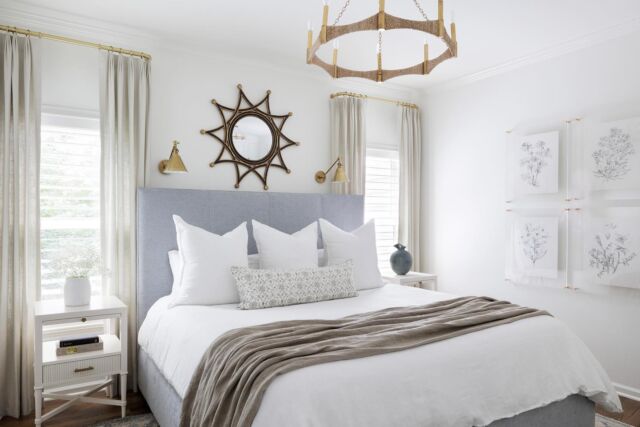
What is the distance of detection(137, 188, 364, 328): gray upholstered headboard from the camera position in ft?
10.9

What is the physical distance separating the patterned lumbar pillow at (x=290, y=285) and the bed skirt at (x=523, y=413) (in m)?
0.64

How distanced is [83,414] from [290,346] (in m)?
1.93

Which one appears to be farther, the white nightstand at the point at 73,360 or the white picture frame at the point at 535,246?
the white picture frame at the point at 535,246

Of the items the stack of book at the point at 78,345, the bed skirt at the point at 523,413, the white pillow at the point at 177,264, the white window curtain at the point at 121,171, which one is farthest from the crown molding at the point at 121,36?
the bed skirt at the point at 523,413

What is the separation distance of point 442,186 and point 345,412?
11.8 feet

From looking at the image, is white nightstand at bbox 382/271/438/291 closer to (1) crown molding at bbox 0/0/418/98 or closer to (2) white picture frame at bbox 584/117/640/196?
(2) white picture frame at bbox 584/117/640/196

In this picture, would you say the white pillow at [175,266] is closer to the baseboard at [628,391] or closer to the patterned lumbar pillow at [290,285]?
the patterned lumbar pillow at [290,285]

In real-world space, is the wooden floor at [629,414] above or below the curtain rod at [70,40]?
below

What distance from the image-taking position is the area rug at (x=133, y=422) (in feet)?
9.25

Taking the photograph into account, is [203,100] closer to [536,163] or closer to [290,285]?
[290,285]

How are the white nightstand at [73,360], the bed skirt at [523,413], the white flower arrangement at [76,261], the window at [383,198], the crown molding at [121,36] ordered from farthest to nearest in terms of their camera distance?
1. the window at [383,198]
2. the crown molding at [121,36]
3. the white flower arrangement at [76,261]
4. the white nightstand at [73,360]
5. the bed skirt at [523,413]

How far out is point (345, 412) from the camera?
1617 millimetres

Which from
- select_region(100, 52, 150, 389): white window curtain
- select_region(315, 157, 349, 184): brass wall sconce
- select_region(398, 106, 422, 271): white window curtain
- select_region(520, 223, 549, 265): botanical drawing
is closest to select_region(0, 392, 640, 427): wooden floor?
select_region(100, 52, 150, 389): white window curtain

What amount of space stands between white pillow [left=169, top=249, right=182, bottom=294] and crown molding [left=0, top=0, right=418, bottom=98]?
1590 millimetres
